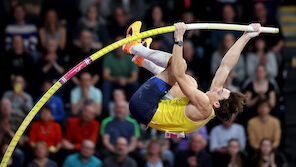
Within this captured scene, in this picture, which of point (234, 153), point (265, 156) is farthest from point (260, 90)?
point (234, 153)

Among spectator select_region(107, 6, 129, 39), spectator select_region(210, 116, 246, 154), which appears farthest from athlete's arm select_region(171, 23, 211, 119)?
spectator select_region(107, 6, 129, 39)

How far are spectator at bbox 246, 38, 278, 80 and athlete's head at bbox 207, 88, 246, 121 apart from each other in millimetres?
4914

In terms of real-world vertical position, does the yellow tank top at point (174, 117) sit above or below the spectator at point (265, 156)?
above

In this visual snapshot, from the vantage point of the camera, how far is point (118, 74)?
12.8 m

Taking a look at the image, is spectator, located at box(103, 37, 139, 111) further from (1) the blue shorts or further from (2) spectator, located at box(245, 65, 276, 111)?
(1) the blue shorts

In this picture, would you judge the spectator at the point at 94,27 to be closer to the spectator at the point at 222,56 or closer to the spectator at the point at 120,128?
the spectator at the point at 120,128

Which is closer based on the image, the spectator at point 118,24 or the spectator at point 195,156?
the spectator at point 195,156

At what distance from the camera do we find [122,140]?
1134cm

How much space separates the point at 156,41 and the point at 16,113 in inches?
118

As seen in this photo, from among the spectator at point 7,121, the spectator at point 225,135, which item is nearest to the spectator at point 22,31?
the spectator at point 7,121

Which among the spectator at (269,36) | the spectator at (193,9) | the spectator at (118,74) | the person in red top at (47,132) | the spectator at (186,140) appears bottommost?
the spectator at (186,140)

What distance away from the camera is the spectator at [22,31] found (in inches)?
516

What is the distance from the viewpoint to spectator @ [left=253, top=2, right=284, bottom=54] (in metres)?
13.5

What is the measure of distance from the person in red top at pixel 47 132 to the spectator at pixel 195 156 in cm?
212
